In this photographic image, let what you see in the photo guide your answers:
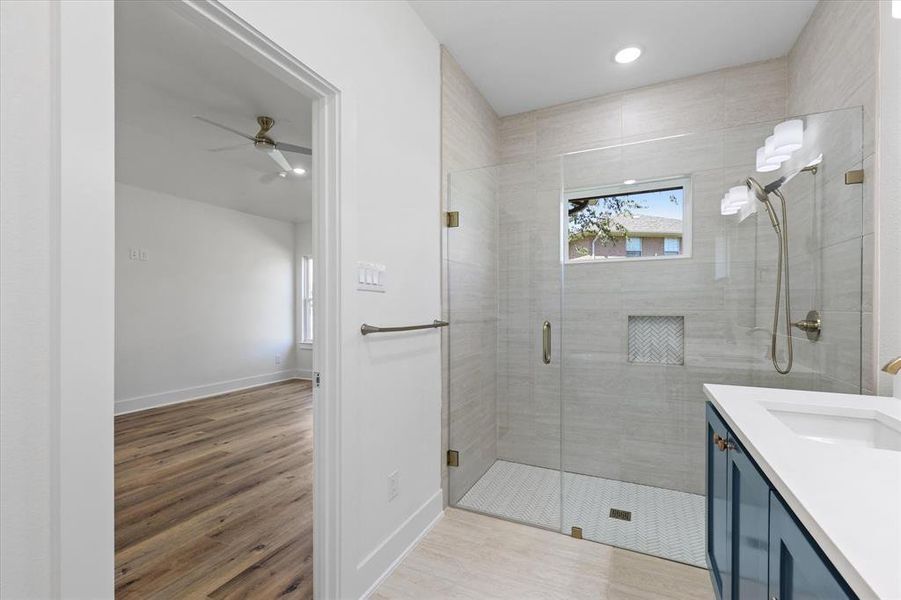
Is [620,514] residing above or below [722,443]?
below

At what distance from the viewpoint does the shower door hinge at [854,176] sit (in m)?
1.66

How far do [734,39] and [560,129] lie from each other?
1080mm

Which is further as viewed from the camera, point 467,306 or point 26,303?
point 467,306

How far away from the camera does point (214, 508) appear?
2363mm

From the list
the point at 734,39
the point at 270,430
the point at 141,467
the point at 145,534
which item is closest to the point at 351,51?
the point at 734,39

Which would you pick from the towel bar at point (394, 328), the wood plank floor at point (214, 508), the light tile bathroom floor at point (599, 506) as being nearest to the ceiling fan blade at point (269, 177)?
the wood plank floor at point (214, 508)

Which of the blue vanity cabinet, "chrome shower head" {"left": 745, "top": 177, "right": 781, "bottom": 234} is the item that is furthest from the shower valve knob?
the blue vanity cabinet

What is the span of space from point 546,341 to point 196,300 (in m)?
4.73

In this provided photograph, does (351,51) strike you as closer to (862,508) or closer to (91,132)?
(91,132)

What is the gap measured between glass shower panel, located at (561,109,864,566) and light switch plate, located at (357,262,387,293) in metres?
1.10

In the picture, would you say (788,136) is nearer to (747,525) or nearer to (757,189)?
(757,189)

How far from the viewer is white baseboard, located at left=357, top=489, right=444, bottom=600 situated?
1.70 m

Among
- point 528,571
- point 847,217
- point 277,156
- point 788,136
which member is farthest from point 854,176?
point 277,156

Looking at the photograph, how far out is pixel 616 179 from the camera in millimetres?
2393
